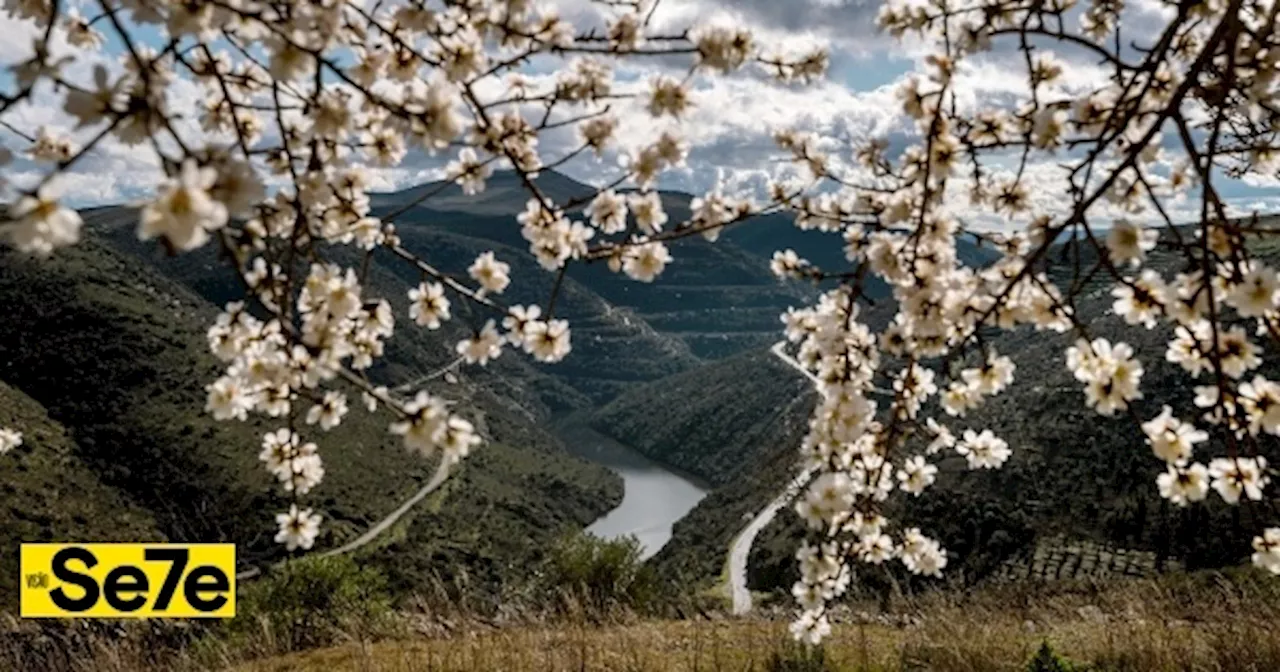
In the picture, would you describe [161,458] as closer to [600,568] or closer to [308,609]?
[600,568]

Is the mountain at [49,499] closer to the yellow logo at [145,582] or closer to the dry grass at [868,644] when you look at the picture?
the yellow logo at [145,582]

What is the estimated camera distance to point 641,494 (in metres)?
104

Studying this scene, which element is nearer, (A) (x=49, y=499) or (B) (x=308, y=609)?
(B) (x=308, y=609)

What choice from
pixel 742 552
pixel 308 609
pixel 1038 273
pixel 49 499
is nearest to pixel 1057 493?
pixel 742 552

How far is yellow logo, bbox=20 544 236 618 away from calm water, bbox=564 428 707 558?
55547 mm

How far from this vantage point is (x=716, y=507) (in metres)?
72.1

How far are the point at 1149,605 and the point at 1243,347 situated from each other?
5.39 metres

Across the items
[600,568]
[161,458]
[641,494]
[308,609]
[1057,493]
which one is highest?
[641,494]

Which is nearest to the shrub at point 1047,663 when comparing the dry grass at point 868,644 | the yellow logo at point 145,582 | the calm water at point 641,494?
the dry grass at point 868,644

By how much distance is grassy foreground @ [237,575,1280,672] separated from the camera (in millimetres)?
5215

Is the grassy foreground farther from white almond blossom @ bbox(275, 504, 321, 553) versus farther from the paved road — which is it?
the paved road

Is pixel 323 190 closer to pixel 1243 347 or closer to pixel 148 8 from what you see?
pixel 148 8

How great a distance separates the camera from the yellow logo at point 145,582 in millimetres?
12094

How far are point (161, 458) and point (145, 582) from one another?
4455 centimetres
